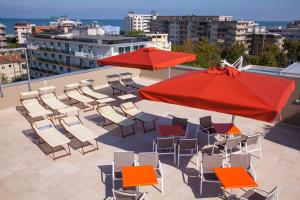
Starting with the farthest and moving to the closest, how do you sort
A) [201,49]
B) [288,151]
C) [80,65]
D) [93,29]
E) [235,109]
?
[93,29] → [80,65] → [201,49] → [288,151] → [235,109]

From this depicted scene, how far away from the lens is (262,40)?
336 ft

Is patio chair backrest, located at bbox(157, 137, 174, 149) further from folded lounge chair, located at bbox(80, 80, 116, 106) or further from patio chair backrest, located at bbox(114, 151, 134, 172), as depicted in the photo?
folded lounge chair, located at bbox(80, 80, 116, 106)

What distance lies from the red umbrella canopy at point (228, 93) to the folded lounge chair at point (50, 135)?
105 inches

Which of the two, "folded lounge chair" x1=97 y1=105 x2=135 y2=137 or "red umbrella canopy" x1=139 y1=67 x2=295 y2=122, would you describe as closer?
"red umbrella canopy" x1=139 y1=67 x2=295 y2=122

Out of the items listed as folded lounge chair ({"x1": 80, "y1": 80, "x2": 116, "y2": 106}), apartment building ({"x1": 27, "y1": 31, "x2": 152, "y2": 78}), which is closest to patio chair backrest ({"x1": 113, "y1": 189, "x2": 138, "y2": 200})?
folded lounge chair ({"x1": 80, "y1": 80, "x2": 116, "y2": 106})

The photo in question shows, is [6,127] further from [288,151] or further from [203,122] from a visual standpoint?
[288,151]

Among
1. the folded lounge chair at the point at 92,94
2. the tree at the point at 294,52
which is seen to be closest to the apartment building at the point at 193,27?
the tree at the point at 294,52

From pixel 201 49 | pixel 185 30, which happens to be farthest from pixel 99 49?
pixel 185 30

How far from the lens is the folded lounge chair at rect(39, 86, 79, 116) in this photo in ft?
29.9

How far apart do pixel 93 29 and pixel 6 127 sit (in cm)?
7293

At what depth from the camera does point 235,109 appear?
478cm

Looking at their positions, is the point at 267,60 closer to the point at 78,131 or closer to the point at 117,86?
the point at 117,86

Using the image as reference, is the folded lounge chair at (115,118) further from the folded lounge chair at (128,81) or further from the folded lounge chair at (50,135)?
the folded lounge chair at (128,81)

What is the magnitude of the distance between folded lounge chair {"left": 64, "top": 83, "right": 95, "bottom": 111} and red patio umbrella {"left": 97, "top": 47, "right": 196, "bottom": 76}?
1.55 meters
